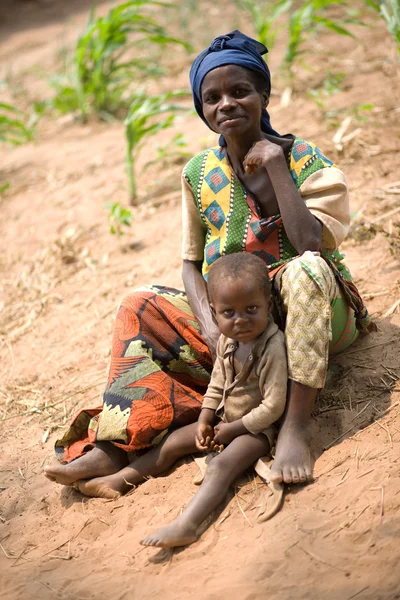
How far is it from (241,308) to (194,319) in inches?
20.4

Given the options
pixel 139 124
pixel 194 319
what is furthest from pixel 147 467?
pixel 139 124

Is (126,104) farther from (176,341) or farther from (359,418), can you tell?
(359,418)

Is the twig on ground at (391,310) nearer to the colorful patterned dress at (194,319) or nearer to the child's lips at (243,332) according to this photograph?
the colorful patterned dress at (194,319)

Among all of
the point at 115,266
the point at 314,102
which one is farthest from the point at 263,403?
the point at 314,102

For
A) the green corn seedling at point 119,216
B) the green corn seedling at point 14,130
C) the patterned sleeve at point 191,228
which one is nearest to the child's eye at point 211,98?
the patterned sleeve at point 191,228

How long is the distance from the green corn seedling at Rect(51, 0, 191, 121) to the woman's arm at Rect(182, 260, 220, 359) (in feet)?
11.1

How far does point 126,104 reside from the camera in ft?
21.1

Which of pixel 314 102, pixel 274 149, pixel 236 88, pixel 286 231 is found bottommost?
pixel 314 102

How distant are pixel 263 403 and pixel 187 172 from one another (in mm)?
1001

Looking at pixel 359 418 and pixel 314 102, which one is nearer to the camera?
pixel 359 418

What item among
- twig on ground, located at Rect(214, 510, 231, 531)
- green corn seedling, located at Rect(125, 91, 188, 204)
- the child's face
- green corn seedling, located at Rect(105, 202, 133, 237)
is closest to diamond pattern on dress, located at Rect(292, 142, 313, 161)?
the child's face

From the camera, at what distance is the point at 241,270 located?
7.66 ft

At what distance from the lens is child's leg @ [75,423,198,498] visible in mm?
2611

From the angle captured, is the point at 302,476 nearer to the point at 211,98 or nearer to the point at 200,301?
the point at 200,301
